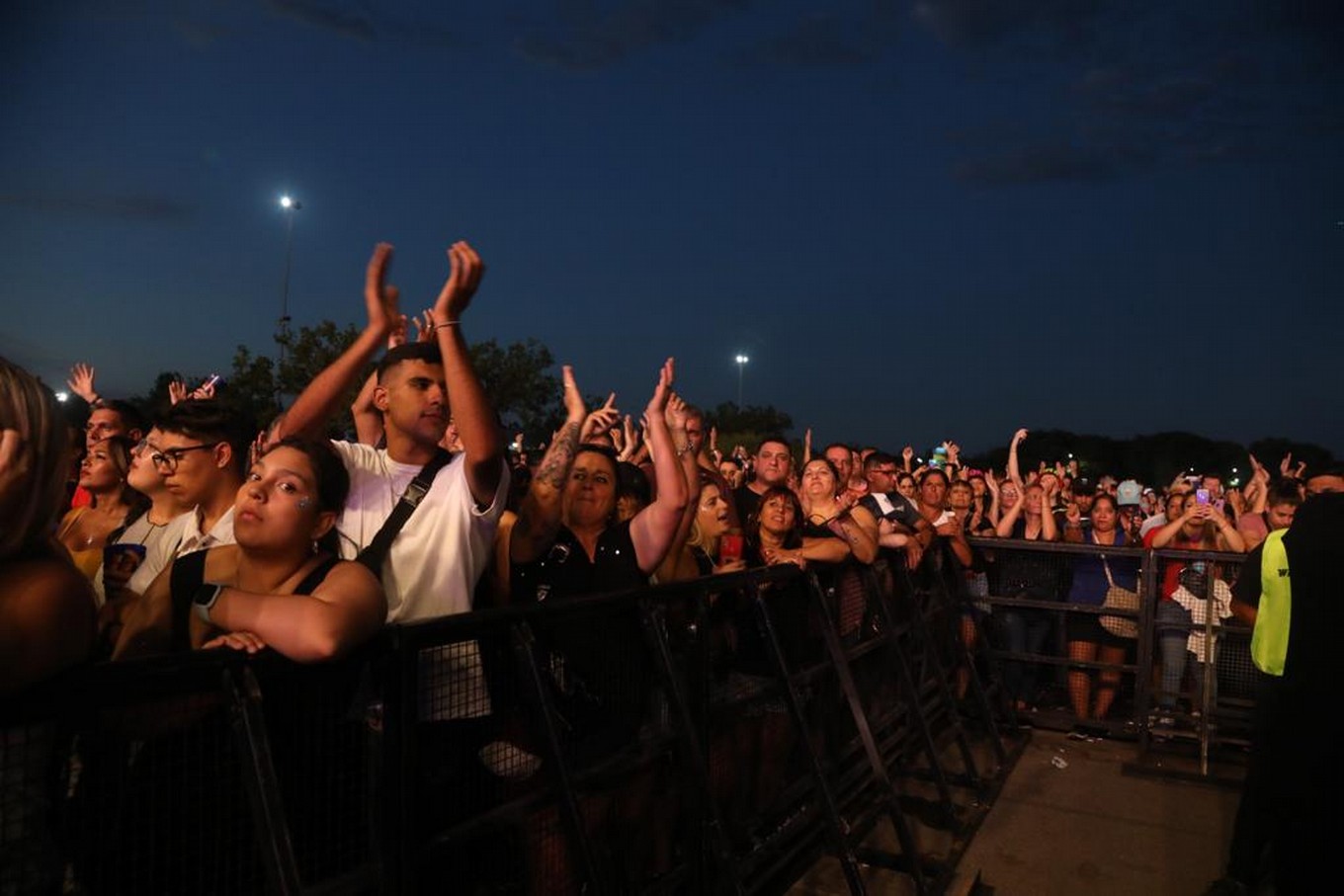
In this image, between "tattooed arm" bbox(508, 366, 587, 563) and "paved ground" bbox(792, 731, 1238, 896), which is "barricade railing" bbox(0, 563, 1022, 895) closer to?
"paved ground" bbox(792, 731, 1238, 896)

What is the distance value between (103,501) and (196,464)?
1587mm

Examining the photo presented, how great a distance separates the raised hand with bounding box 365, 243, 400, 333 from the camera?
3.31m

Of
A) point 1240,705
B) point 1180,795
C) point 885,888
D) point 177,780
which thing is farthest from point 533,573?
point 1240,705

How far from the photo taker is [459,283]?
2.96 m

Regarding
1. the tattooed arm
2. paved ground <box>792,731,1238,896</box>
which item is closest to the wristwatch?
the tattooed arm

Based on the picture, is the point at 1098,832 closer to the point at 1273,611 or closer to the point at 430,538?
the point at 1273,611

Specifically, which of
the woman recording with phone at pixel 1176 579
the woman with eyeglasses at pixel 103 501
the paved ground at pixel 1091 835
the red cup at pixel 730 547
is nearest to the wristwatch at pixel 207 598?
the woman with eyeglasses at pixel 103 501

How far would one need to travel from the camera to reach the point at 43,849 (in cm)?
172

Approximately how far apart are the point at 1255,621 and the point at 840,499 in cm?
254

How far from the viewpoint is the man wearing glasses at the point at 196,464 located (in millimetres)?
3314

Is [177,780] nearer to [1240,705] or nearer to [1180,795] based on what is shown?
[1180,795]

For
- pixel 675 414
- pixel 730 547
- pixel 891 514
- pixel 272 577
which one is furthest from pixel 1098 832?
pixel 272 577

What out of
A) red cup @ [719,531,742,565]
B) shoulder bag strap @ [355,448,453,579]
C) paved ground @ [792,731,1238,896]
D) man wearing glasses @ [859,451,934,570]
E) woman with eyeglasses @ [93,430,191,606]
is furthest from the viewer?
man wearing glasses @ [859,451,934,570]

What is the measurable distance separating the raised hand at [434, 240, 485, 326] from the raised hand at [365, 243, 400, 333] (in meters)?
0.45
